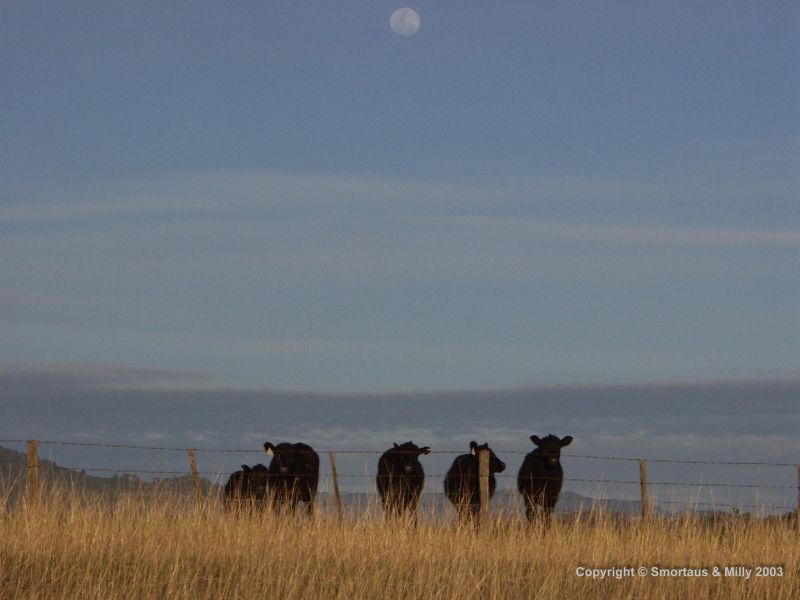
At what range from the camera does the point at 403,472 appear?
21578mm

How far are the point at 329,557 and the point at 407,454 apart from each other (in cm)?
818

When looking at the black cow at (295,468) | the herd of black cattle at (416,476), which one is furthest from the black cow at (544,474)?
the black cow at (295,468)

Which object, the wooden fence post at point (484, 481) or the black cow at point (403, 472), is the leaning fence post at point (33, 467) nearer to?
the black cow at point (403, 472)

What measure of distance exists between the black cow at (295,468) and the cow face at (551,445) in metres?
4.72

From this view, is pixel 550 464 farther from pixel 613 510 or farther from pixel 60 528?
pixel 60 528

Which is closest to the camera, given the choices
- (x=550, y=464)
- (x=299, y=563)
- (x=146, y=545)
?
(x=299, y=563)

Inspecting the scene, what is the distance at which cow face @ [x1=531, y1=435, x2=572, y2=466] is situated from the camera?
68.1ft

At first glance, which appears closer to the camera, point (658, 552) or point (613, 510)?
point (658, 552)

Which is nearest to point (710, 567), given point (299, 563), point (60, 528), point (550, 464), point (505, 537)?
point (505, 537)

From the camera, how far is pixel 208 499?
16516 millimetres

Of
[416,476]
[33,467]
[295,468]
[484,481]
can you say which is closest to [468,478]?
[416,476]

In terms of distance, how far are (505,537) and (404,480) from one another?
5.55 metres

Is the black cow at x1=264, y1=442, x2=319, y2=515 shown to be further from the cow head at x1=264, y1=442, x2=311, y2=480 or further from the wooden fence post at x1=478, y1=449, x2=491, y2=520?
the wooden fence post at x1=478, y1=449, x2=491, y2=520

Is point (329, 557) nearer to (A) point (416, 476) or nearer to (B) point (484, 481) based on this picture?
(B) point (484, 481)
